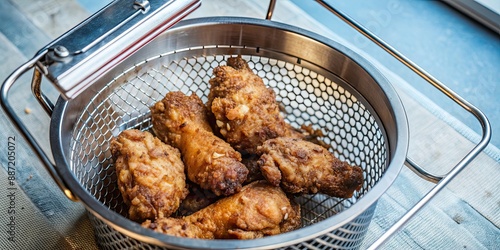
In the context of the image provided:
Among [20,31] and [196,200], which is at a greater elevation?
[196,200]

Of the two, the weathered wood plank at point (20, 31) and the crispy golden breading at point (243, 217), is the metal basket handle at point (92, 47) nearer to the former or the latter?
the crispy golden breading at point (243, 217)

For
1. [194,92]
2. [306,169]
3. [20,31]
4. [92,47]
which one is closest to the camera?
[92,47]

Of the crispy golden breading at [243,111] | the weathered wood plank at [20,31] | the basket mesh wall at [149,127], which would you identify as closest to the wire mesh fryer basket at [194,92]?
the basket mesh wall at [149,127]

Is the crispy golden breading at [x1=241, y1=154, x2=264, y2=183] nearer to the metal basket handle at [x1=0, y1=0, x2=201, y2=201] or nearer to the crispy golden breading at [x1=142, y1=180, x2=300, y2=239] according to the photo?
the crispy golden breading at [x1=142, y1=180, x2=300, y2=239]

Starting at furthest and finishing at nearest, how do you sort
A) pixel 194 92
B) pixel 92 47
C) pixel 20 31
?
pixel 20 31 → pixel 194 92 → pixel 92 47

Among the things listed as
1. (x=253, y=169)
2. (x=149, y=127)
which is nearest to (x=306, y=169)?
(x=253, y=169)

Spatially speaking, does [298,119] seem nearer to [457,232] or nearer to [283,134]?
[283,134]

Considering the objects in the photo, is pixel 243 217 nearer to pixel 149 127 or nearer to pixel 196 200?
pixel 196 200

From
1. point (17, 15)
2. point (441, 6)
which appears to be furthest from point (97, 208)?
point (441, 6)
